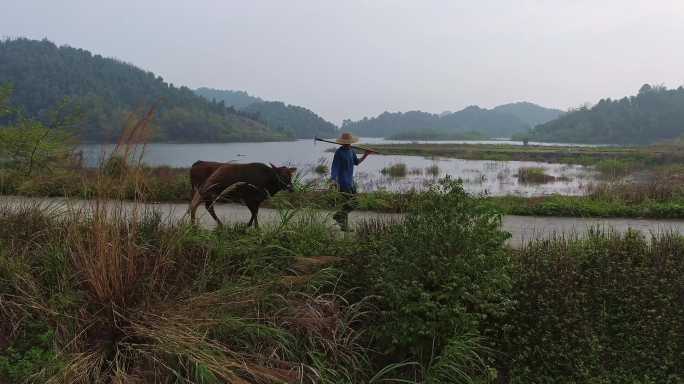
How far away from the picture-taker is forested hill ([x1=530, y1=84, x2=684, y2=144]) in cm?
9331

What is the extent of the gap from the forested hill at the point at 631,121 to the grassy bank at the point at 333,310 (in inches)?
4088

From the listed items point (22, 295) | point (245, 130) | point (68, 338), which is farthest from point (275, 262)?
point (245, 130)

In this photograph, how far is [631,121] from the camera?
322 ft

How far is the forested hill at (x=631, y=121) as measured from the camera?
3674 inches

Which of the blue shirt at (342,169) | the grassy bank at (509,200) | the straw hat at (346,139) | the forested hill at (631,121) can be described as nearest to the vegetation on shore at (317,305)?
the grassy bank at (509,200)

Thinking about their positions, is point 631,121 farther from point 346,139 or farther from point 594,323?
point 594,323

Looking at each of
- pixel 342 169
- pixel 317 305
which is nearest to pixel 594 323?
pixel 317 305

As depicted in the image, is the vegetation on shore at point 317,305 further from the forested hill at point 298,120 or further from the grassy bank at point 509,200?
the forested hill at point 298,120

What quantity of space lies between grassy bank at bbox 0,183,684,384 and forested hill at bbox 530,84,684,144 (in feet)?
341

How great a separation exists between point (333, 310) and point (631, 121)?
11584cm

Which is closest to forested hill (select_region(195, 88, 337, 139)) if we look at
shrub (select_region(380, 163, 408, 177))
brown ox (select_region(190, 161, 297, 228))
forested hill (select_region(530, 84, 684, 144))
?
forested hill (select_region(530, 84, 684, 144))

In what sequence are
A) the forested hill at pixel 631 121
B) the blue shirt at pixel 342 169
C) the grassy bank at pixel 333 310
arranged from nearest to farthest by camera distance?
the grassy bank at pixel 333 310 → the blue shirt at pixel 342 169 → the forested hill at pixel 631 121

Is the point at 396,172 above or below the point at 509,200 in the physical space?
below

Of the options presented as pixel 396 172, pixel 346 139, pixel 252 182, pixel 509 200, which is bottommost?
pixel 396 172
